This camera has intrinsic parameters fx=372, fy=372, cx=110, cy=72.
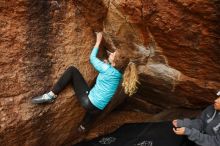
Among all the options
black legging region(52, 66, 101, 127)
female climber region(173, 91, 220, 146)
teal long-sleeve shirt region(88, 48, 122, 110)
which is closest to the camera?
female climber region(173, 91, 220, 146)

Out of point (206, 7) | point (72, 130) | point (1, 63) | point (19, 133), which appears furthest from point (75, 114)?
point (206, 7)

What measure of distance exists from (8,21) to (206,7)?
2540mm

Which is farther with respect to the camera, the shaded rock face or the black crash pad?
the black crash pad

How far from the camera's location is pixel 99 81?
5.44 m

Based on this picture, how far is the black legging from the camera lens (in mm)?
5387

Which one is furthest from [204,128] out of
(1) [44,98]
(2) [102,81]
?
(1) [44,98]

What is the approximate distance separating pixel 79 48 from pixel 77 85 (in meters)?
0.56

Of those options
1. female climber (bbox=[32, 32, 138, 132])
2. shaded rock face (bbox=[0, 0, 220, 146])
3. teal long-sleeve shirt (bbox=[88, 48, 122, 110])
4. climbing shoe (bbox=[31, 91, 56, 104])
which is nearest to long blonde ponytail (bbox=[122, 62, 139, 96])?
female climber (bbox=[32, 32, 138, 132])

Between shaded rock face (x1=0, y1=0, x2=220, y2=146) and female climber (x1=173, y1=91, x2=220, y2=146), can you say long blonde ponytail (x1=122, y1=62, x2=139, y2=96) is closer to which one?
shaded rock face (x1=0, y1=0, x2=220, y2=146)

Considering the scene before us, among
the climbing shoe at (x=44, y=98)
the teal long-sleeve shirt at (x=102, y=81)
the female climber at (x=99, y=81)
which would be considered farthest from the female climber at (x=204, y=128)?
the climbing shoe at (x=44, y=98)

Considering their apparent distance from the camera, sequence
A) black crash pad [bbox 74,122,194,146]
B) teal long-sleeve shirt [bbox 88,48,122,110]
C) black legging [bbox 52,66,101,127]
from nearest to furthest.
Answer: teal long-sleeve shirt [bbox 88,48,122,110], black legging [bbox 52,66,101,127], black crash pad [bbox 74,122,194,146]

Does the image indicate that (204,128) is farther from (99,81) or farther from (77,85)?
(77,85)

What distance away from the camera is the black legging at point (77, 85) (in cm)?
539

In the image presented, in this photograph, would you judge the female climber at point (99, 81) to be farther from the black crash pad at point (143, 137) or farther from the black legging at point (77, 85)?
the black crash pad at point (143, 137)
